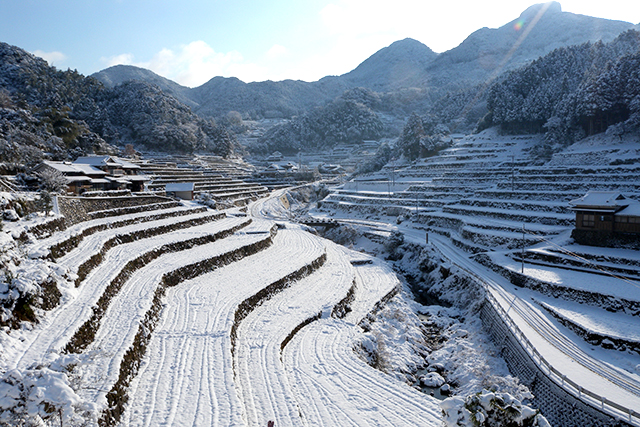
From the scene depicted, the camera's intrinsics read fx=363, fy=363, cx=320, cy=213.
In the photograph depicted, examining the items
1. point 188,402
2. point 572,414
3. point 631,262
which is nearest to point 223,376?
point 188,402

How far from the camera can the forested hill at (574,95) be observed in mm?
35625

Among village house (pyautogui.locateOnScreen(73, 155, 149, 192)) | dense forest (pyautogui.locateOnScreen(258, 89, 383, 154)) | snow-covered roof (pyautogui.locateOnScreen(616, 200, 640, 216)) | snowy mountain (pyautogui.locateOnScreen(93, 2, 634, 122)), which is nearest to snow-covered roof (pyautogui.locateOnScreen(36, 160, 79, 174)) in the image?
village house (pyautogui.locateOnScreen(73, 155, 149, 192))

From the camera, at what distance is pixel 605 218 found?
19406 millimetres

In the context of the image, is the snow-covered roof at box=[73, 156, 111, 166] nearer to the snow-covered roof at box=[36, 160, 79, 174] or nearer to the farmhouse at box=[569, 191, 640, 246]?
the snow-covered roof at box=[36, 160, 79, 174]

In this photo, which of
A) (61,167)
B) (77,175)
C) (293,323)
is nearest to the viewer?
(293,323)

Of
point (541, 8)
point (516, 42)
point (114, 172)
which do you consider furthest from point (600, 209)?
point (541, 8)


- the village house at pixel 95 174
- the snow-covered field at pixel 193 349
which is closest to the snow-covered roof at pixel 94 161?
the village house at pixel 95 174

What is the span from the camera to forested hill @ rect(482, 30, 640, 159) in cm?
3562

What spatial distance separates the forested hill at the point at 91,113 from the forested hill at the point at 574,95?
175 ft

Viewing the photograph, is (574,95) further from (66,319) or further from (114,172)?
(66,319)

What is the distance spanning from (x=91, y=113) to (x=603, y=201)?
255 ft

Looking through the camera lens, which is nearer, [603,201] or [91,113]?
[603,201]

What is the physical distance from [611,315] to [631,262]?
5040 millimetres

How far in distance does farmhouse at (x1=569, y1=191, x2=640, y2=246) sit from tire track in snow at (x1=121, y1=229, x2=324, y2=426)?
15.5 meters
